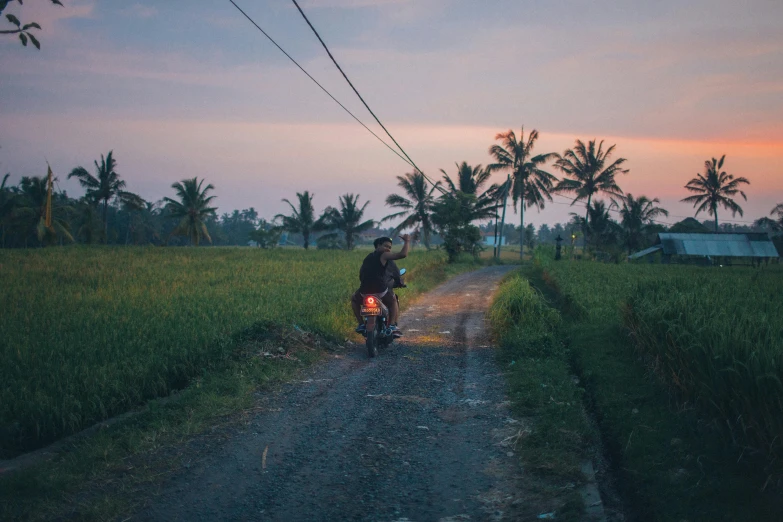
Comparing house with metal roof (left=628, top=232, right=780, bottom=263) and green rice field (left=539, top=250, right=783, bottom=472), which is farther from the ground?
house with metal roof (left=628, top=232, right=780, bottom=263)

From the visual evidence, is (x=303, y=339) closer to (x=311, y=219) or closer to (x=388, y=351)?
(x=388, y=351)

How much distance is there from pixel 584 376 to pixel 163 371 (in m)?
5.41

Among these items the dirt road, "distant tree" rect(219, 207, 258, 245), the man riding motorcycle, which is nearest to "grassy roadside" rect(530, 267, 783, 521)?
the dirt road

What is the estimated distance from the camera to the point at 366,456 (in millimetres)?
4688

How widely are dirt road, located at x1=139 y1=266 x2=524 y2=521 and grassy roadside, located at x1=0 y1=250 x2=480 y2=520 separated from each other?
24 centimetres

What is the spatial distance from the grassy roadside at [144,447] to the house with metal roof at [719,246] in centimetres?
3979

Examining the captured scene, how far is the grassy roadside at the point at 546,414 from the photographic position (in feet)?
13.2

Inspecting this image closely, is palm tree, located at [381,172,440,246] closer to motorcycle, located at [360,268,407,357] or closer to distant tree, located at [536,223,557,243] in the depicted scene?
motorcycle, located at [360,268,407,357]

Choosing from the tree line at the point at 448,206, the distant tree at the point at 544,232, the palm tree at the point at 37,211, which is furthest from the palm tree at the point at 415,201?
the distant tree at the point at 544,232

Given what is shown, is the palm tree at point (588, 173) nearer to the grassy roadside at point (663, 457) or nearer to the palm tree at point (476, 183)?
the palm tree at point (476, 183)

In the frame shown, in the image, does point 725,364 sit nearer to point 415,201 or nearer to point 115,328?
point 115,328

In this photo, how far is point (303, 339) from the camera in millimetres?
8859

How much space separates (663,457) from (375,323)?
16.2 feet

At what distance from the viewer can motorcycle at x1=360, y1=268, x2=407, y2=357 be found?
8570 mm
